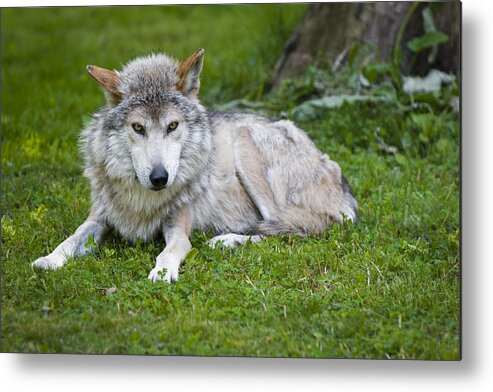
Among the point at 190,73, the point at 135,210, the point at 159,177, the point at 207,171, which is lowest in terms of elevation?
the point at 135,210

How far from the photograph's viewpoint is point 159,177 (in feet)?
15.6

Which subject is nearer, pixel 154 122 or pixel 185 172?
pixel 154 122

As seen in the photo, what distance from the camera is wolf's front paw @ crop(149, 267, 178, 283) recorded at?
4812 millimetres

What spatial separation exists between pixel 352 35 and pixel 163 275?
3002 mm

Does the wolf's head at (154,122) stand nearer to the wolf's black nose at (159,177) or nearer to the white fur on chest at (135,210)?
the wolf's black nose at (159,177)

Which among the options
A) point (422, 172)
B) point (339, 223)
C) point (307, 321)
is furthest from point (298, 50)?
point (307, 321)

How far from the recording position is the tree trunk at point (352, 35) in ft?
20.5

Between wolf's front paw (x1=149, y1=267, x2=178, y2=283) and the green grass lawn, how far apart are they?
4 centimetres

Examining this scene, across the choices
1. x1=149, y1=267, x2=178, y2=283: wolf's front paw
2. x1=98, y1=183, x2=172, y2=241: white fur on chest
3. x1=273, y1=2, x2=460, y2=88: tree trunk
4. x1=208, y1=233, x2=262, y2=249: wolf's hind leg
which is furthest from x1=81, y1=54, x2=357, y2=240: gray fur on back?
x1=273, y1=2, x2=460, y2=88: tree trunk

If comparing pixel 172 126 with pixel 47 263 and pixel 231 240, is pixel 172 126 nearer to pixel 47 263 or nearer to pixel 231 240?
pixel 231 240

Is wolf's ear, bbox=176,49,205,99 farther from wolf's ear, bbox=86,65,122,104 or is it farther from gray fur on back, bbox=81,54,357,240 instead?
wolf's ear, bbox=86,65,122,104

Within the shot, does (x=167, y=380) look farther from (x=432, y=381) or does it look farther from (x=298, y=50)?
(x=298, y=50)

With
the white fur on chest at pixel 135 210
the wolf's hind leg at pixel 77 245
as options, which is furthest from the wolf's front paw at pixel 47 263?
the white fur on chest at pixel 135 210

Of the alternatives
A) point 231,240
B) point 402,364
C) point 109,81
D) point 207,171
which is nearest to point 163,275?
point 231,240
